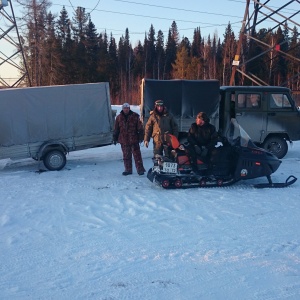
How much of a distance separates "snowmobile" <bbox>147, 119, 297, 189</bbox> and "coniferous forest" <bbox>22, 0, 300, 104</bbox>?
23.5 meters

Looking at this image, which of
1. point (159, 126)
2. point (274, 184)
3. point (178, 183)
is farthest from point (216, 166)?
point (159, 126)

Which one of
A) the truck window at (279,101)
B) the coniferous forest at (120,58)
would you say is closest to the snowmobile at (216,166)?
the truck window at (279,101)

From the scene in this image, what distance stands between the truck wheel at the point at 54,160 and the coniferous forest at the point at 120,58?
66.9ft

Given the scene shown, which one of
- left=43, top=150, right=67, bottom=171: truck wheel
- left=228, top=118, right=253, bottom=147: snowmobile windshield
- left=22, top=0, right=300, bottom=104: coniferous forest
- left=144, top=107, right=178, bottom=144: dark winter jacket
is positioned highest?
left=22, top=0, right=300, bottom=104: coniferous forest

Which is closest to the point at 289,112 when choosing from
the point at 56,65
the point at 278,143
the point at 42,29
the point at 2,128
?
the point at 278,143

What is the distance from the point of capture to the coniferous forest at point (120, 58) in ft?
102

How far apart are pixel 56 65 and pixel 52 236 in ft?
108

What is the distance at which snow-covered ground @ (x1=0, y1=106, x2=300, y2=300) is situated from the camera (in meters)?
4.09

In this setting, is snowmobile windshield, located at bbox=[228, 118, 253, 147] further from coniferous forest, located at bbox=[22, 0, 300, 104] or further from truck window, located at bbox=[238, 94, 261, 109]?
coniferous forest, located at bbox=[22, 0, 300, 104]

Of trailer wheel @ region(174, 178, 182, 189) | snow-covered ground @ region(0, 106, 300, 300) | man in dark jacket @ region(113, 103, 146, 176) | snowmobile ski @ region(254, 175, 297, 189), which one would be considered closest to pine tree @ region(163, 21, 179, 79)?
man in dark jacket @ region(113, 103, 146, 176)

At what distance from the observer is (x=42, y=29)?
1162 inches

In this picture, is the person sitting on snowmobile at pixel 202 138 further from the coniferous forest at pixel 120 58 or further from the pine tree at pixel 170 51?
the pine tree at pixel 170 51

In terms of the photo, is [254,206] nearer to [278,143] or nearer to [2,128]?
[278,143]

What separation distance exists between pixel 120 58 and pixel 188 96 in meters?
49.9
